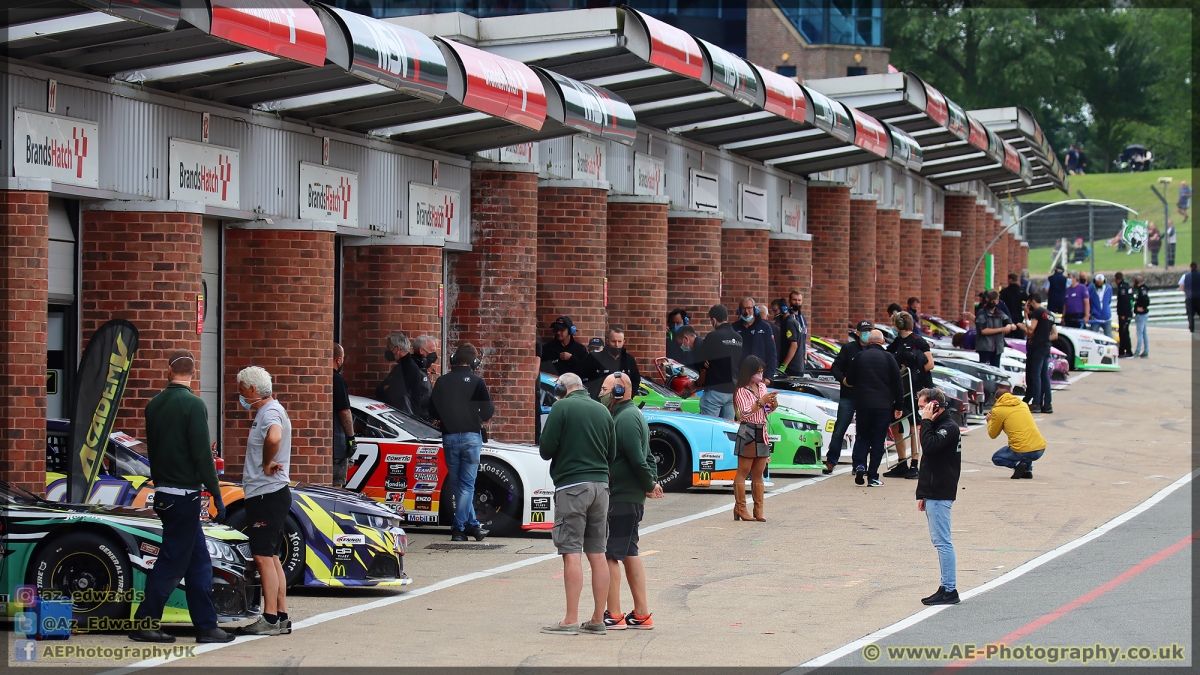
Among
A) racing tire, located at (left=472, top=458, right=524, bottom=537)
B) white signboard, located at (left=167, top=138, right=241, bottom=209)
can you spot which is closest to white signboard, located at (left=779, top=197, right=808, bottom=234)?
racing tire, located at (left=472, top=458, right=524, bottom=537)

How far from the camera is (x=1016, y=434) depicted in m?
18.2

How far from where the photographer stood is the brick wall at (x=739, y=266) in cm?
2758

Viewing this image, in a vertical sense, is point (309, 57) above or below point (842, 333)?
above

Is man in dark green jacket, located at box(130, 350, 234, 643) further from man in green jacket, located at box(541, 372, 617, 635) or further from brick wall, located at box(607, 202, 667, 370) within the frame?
brick wall, located at box(607, 202, 667, 370)

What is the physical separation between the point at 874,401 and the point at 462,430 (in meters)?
6.07

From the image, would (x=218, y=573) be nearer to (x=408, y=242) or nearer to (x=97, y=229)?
(x=97, y=229)

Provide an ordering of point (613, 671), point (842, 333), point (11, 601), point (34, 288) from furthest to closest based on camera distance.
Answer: point (842, 333) < point (34, 288) < point (11, 601) < point (613, 671)

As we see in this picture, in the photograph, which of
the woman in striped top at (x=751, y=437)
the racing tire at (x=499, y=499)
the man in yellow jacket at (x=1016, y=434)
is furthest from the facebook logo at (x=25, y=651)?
the man in yellow jacket at (x=1016, y=434)

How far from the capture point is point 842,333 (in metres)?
32.4

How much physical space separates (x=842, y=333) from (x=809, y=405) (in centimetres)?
1246

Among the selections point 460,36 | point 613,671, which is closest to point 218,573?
point 613,671

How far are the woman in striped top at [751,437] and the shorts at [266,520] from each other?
601cm

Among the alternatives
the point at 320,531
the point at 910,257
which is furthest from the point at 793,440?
the point at 910,257

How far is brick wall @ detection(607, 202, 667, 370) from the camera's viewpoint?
2275 cm
